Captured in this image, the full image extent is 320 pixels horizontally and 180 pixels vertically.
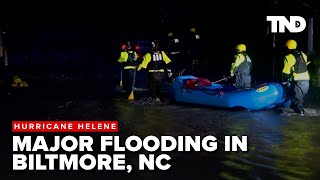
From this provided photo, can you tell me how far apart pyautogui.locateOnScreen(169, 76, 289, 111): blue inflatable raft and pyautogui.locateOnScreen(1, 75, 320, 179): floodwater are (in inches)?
9.0

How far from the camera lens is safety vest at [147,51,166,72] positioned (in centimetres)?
1534

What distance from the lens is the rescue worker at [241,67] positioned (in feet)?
48.0

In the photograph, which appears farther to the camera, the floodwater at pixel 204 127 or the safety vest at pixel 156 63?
the safety vest at pixel 156 63

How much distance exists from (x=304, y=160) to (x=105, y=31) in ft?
156

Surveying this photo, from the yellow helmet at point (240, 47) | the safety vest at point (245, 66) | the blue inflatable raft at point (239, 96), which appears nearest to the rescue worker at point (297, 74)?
the blue inflatable raft at point (239, 96)

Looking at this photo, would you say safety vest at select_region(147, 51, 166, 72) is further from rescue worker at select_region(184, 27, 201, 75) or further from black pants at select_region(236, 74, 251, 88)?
rescue worker at select_region(184, 27, 201, 75)

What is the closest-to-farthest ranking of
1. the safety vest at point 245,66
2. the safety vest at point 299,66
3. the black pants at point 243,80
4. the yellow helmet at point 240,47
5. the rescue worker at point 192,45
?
the safety vest at point 299,66
the yellow helmet at point 240,47
the safety vest at point 245,66
the black pants at point 243,80
the rescue worker at point 192,45

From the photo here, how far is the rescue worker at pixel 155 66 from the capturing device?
50.3ft

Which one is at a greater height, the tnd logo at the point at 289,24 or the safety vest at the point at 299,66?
the tnd logo at the point at 289,24

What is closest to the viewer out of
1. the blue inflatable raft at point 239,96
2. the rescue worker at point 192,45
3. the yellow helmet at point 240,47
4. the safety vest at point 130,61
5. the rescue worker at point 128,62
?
the blue inflatable raft at point 239,96

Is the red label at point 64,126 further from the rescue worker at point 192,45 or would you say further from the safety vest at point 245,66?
the rescue worker at point 192,45

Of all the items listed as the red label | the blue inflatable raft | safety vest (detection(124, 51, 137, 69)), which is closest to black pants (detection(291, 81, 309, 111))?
the blue inflatable raft

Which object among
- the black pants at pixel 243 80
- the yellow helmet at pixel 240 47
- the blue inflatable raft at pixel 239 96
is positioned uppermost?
the yellow helmet at pixel 240 47

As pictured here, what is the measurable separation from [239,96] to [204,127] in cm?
232
